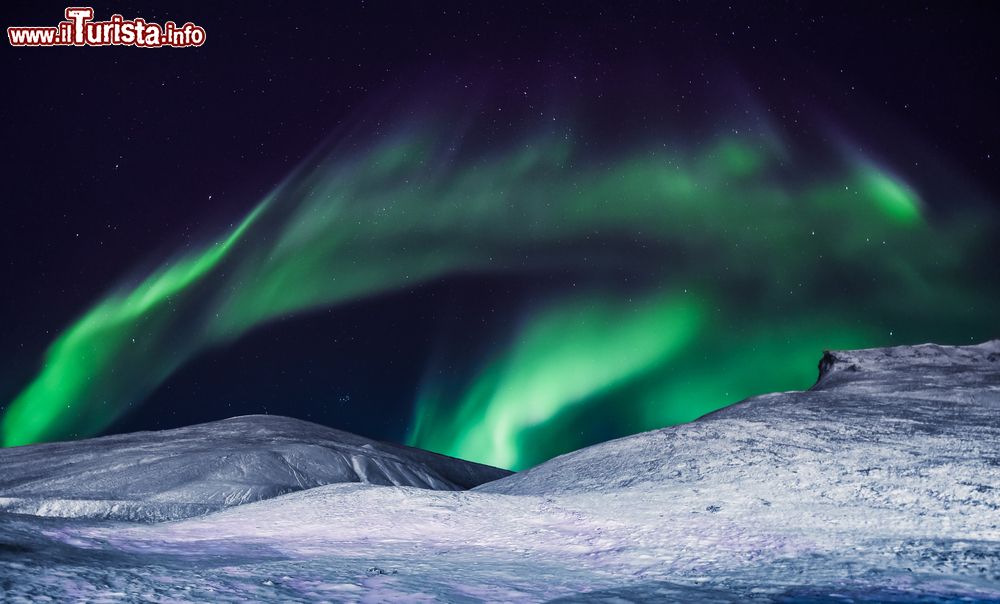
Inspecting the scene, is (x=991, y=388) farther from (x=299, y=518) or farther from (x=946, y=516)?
(x=299, y=518)

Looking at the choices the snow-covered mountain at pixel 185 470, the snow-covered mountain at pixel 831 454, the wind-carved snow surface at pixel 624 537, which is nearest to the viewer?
the wind-carved snow surface at pixel 624 537

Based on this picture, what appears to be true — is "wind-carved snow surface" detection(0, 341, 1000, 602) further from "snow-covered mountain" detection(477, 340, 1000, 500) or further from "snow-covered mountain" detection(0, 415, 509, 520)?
"snow-covered mountain" detection(0, 415, 509, 520)

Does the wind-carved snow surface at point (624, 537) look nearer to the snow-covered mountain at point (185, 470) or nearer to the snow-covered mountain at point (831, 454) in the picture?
the snow-covered mountain at point (831, 454)

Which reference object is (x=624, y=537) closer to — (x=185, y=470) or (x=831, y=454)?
(x=831, y=454)

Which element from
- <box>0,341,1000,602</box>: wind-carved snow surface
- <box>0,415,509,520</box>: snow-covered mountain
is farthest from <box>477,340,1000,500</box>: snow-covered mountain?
<box>0,415,509,520</box>: snow-covered mountain

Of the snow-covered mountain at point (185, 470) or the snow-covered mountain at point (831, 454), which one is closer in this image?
the snow-covered mountain at point (831, 454)

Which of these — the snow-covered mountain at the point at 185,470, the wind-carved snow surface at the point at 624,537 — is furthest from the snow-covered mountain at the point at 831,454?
the snow-covered mountain at the point at 185,470

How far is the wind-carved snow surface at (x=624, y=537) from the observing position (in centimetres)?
297

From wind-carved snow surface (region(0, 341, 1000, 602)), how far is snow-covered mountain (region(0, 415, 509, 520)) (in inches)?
190

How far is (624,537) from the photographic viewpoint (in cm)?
416

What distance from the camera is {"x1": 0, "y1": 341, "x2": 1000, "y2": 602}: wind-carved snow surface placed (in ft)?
9.74

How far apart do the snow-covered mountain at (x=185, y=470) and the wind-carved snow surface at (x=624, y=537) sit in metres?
4.82

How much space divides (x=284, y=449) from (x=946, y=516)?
1028cm

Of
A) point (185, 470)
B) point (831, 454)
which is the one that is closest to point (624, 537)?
point (831, 454)
